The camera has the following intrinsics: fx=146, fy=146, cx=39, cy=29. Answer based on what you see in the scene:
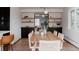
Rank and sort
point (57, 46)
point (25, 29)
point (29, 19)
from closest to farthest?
point (57, 46)
point (25, 29)
point (29, 19)

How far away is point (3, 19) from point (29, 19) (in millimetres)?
2871
